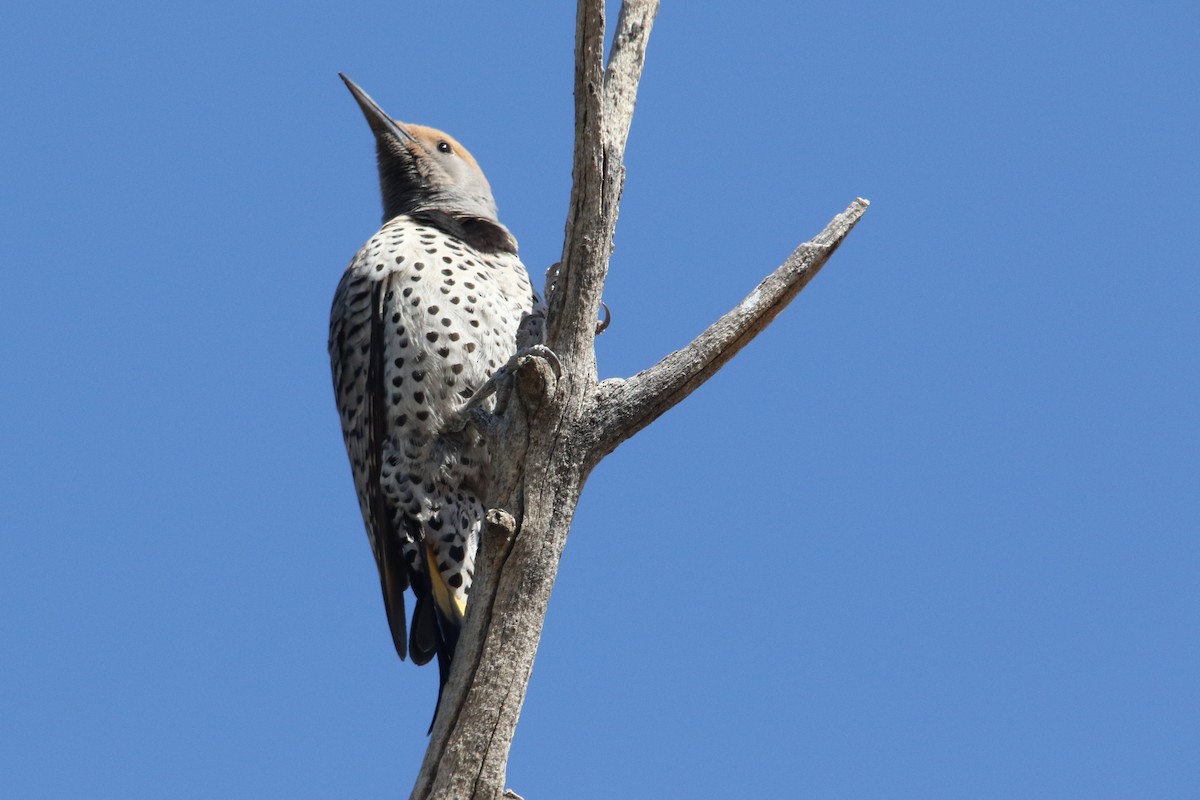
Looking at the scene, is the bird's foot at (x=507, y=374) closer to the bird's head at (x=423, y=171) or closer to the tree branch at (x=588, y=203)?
the tree branch at (x=588, y=203)

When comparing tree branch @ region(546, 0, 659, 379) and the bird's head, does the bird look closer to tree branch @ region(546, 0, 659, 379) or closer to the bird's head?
the bird's head

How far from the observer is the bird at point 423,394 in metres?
6.07

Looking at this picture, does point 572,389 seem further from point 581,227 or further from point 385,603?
point 385,603

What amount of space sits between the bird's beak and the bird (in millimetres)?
1189

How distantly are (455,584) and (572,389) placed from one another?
1586mm

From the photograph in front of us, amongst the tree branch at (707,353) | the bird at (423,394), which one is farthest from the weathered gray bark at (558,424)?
the bird at (423,394)

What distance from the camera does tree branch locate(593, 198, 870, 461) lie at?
471 centimetres

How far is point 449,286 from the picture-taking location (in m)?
6.30

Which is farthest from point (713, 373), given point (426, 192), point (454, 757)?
point (426, 192)

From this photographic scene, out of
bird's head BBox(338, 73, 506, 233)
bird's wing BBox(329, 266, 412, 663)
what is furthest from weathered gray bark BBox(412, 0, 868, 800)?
bird's head BBox(338, 73, 506, 233)

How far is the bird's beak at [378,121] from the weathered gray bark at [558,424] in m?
3.07

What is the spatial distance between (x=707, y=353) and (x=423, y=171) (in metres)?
3.26

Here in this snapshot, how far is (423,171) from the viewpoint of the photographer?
24.6 ft

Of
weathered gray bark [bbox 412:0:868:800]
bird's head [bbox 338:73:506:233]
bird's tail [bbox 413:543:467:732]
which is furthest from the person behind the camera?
bird's head [bbox 338:73:506:233]
